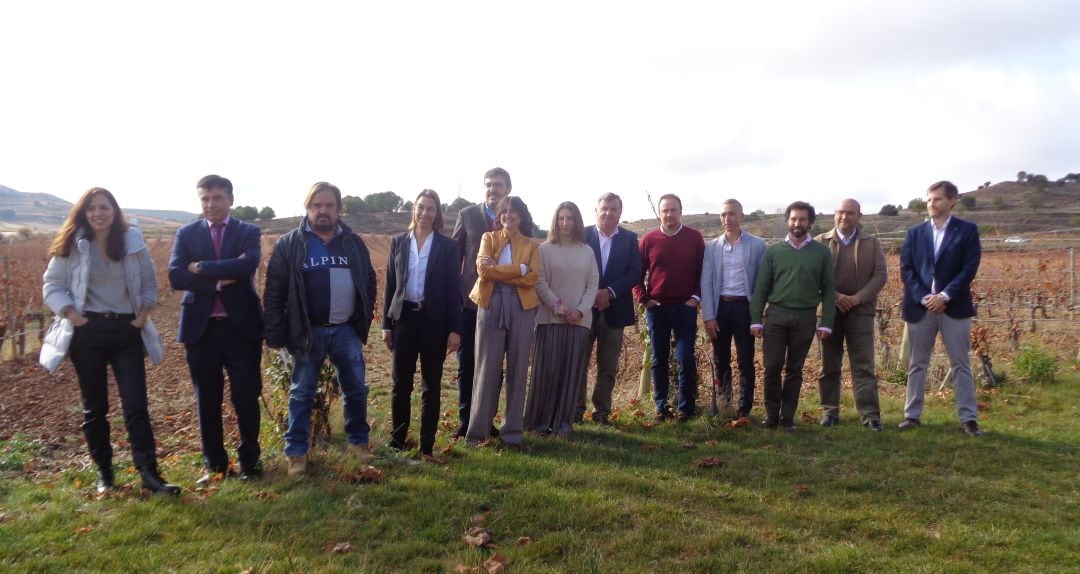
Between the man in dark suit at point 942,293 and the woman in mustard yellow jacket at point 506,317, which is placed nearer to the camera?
the woman in mustard yellow jacket at point 506,317

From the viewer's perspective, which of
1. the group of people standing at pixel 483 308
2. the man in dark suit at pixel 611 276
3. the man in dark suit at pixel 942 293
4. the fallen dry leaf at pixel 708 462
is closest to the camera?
the group of people standing at pixel 483 308

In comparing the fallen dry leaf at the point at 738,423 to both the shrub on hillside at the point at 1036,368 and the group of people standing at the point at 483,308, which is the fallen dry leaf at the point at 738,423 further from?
the shrub on hillside at the point at 1036,368

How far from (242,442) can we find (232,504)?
0.63m

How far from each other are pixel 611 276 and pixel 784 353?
67.4 inches

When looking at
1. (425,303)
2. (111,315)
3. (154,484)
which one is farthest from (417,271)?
(154,484)

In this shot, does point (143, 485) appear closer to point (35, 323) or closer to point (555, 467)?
point (555, 467)

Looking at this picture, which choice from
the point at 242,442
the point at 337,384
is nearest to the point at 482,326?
the point at 337,384

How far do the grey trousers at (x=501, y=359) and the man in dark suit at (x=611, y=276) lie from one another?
847mm

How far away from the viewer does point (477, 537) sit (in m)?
3.92

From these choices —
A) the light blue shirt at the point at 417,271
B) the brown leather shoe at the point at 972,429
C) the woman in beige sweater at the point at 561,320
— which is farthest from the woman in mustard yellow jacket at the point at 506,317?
the brown leather shoe at the point at 972,429

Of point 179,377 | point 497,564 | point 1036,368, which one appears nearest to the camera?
point 497,564

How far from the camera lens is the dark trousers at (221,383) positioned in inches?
189

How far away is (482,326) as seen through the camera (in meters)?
5.74

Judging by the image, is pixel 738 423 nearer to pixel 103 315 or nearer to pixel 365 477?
pixel 365 477
